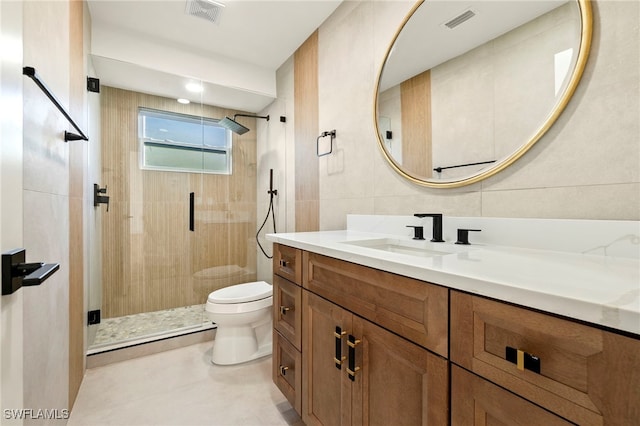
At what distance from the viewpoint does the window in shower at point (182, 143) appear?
262 cm

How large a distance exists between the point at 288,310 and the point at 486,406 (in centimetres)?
96

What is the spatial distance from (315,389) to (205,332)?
1.56m

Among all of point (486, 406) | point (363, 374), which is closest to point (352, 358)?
point (363, 374)

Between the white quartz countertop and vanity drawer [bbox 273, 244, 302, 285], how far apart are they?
14.2 inches

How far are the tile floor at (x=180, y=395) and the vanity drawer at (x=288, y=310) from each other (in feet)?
1.55

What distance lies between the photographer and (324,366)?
3.60 ft

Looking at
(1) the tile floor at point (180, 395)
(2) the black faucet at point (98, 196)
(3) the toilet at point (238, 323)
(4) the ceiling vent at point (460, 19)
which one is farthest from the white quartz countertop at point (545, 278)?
(2) the black faucet at point (98, 196)

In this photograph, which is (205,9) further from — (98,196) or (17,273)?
(17,273)

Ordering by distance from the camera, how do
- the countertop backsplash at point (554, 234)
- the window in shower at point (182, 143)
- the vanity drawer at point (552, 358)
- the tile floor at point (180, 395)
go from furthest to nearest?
the window in shower at point (182, 143)
the tile floor at point (180, 395)
the countertop backsplash at point (554, 234)
the vanity drawer at point (552, 358)

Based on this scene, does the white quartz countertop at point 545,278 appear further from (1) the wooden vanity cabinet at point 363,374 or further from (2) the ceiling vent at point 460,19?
(2) the ceiling vent at point 460,19

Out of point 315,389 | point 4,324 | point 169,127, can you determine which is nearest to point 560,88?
point 315,389

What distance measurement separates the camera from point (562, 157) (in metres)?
0.93

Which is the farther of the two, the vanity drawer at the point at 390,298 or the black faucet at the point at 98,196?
the black faucet at the point at 98,196

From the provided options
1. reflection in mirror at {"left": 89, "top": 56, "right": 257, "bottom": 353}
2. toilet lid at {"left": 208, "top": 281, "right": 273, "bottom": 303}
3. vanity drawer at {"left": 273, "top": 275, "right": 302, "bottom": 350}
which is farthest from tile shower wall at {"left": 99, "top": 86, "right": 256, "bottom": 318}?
vanity drawer at {"left": 273, "top": 275, "right": 302, "bottom": 350}
